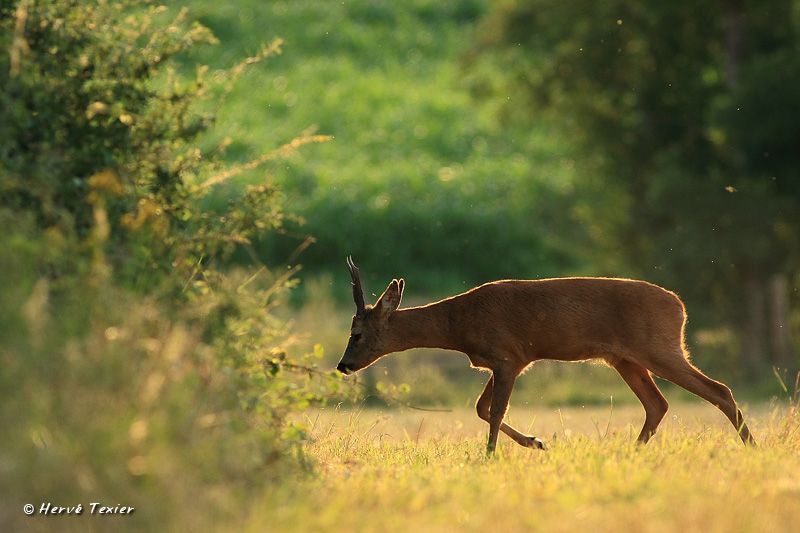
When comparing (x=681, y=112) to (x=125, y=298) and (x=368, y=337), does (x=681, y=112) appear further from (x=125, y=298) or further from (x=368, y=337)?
(x=125, y=298)

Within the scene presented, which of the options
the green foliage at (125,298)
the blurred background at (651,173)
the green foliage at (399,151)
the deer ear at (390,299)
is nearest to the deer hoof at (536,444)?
the deer ear at (390,299)

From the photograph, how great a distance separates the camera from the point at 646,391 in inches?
374

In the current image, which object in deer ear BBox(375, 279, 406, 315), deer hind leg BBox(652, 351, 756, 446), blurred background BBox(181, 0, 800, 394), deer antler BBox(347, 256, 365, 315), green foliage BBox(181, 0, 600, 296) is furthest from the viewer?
green foliage BBox(181, 0, 600, 296)

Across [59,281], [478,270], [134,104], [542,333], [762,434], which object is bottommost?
[478,270]

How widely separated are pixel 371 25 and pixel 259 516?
45.8 m

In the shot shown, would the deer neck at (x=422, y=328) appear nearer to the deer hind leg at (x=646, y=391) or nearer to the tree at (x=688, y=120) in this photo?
the deer hind leg at (x=646, y=391)

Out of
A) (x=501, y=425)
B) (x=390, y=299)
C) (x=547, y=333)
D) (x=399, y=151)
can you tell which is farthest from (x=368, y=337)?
(x=399, y=151)

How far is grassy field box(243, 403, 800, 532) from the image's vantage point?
5395 millimetres

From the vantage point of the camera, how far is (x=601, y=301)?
353 inches

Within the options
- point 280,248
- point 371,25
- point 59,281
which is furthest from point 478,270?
point 59,281

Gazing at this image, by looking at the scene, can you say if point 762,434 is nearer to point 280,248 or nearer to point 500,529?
point 500,529

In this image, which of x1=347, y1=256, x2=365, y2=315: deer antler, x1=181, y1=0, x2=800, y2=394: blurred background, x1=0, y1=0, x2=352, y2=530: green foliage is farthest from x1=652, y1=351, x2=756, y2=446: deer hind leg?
x1=181, y1=0, x2=800, y2=394: blurred background

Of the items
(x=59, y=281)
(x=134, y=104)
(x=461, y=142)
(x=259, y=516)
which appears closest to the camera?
(x=259, y=516)

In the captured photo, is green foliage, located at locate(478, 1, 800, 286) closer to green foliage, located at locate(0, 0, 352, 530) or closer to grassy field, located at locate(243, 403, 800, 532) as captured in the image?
grassy field, located at locate(243, 403, 800, 532)
